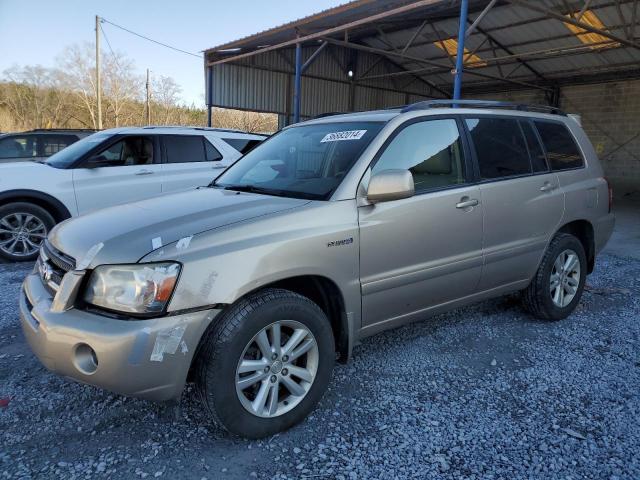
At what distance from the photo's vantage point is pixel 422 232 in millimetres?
2980

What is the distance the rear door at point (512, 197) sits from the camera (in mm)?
3434

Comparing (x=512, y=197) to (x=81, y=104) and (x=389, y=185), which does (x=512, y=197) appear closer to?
(x=389, y=185)

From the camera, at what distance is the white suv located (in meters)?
5.80

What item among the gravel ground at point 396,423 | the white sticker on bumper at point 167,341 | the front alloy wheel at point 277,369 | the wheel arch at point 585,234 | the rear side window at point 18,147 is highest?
the rear side window at point 18,147

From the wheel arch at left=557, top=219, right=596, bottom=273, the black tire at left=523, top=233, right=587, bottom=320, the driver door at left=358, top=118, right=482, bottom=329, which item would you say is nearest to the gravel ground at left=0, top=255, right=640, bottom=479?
the black tire at left=523, top=233, right=587, bottom=320

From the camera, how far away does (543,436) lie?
97.4 inches

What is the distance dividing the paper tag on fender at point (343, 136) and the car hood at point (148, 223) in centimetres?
64

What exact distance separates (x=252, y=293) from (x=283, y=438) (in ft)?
2.55

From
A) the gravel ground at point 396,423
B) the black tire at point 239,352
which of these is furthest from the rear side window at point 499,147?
the black tire at point 239,352

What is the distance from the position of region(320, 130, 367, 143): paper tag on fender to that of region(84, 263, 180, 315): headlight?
1.49 meters

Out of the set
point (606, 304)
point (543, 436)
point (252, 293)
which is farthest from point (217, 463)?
point (606, 304)

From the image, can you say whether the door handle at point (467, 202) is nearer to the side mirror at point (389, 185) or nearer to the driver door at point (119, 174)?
the side mirror at point (389, 185)

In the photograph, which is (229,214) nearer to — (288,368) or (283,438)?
(288,368)

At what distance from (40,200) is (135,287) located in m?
4.64
